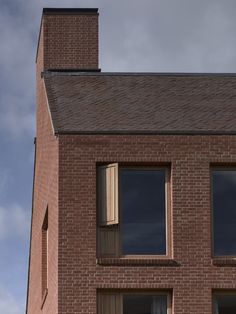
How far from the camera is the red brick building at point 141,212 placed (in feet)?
96.1

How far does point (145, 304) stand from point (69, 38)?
9.99 metres

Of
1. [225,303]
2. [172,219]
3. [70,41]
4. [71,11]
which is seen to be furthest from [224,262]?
[71,11]

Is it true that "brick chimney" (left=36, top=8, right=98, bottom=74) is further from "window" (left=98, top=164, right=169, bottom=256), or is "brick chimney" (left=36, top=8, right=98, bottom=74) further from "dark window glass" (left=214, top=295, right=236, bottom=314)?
"dark window glass" (left=214, top=295, right=236, bottom=314)

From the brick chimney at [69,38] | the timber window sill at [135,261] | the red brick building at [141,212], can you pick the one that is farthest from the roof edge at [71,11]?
the timber window sill at [135,261]

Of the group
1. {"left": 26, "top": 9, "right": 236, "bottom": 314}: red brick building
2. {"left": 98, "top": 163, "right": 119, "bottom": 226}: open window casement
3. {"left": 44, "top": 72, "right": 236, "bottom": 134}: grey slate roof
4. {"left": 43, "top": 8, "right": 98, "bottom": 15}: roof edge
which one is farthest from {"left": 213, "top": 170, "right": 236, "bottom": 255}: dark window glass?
{"left": 43, "top": 8, "right": 98, "bottom": 15}: roof edge

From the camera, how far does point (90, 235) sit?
29484mm

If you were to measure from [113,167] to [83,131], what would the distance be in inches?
43.9

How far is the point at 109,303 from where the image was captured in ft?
96.2

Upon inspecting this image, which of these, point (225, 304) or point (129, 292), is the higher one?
point (129, 292)

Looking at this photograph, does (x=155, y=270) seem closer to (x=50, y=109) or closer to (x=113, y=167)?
(x=113, y=167)

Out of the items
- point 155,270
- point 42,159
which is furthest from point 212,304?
point 42,159

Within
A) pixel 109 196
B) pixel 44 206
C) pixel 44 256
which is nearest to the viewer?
pixel 109 196

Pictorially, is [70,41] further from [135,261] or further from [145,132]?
[135,261]

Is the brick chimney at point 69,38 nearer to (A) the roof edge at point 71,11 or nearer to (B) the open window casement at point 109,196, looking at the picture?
(A) the roof edge at point 71,11
